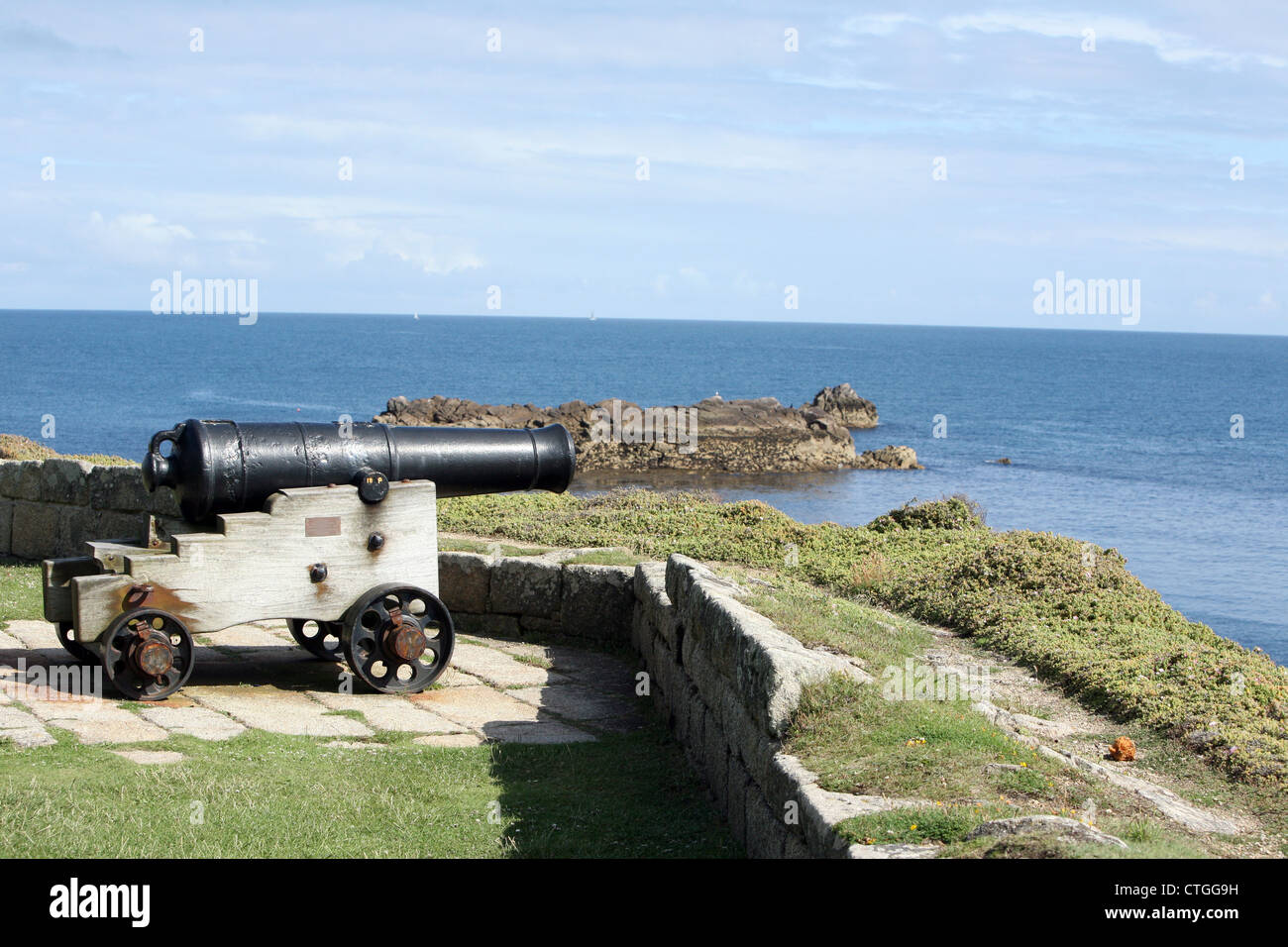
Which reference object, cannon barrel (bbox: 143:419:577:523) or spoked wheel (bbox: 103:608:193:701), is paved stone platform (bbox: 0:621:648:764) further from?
cannon barrel (bbox: 143:419:577:523)

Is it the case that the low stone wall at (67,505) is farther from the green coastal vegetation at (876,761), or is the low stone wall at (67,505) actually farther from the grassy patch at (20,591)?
the green coastal vegetation at (876,761)

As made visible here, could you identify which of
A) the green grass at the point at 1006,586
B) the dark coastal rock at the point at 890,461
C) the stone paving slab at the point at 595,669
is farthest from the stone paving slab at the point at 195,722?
the dark coastal rock at the point at 890,461

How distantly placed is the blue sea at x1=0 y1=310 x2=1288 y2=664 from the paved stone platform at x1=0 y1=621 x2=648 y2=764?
11.4 meters

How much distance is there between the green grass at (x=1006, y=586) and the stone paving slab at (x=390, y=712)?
318 cm

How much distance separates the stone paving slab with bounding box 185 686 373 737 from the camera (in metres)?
6.63

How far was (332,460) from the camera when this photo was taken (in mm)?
7379

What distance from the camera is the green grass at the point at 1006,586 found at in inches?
256

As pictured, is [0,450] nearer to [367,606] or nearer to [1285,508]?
[367,606]

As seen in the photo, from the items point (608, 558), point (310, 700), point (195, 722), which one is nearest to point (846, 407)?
point (608, 558)

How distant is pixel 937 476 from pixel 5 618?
3683 cm

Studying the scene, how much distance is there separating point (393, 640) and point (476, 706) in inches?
24.9

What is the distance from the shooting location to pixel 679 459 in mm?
41406

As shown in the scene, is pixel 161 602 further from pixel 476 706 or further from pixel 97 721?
pixel 476 706

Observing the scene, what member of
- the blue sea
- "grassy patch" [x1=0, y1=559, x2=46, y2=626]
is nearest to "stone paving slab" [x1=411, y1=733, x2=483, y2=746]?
"grassy patch" [x1=0, y1=559, x2=46, y2=626]
